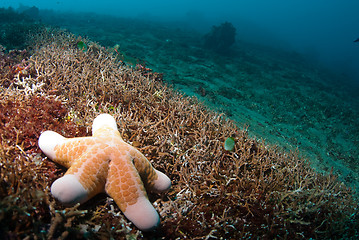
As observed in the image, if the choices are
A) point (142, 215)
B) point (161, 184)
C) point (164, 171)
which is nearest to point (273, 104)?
point (164, 171)

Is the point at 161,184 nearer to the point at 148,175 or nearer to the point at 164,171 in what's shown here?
the point at 148,175

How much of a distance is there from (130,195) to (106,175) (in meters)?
0.37

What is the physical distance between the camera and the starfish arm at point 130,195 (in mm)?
1905

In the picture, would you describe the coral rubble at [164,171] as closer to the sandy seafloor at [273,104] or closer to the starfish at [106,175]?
the starfish at [106,175]

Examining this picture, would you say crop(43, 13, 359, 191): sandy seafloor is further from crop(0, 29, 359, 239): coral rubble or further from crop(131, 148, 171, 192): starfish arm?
crop(131, 148, 171, 192): starfish arm

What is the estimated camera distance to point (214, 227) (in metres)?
2.51

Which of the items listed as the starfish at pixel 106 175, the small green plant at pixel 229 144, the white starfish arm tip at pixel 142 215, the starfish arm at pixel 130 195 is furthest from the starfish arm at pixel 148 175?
the small green plant at pixel 229 144

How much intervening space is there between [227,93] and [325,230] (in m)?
8.02

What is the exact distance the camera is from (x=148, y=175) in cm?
224

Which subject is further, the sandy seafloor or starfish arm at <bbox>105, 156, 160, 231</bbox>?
the sandy seafloor

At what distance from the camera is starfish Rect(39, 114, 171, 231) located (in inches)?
71.8

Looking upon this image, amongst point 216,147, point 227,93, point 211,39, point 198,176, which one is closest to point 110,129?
point 198,176

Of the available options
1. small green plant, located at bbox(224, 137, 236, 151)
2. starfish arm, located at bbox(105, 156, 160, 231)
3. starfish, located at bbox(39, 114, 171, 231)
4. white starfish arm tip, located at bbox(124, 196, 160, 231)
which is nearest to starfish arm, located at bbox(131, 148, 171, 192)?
starfish, located at bbox(39, 114, 171, 231)

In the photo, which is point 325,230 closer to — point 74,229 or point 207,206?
point 207,206
